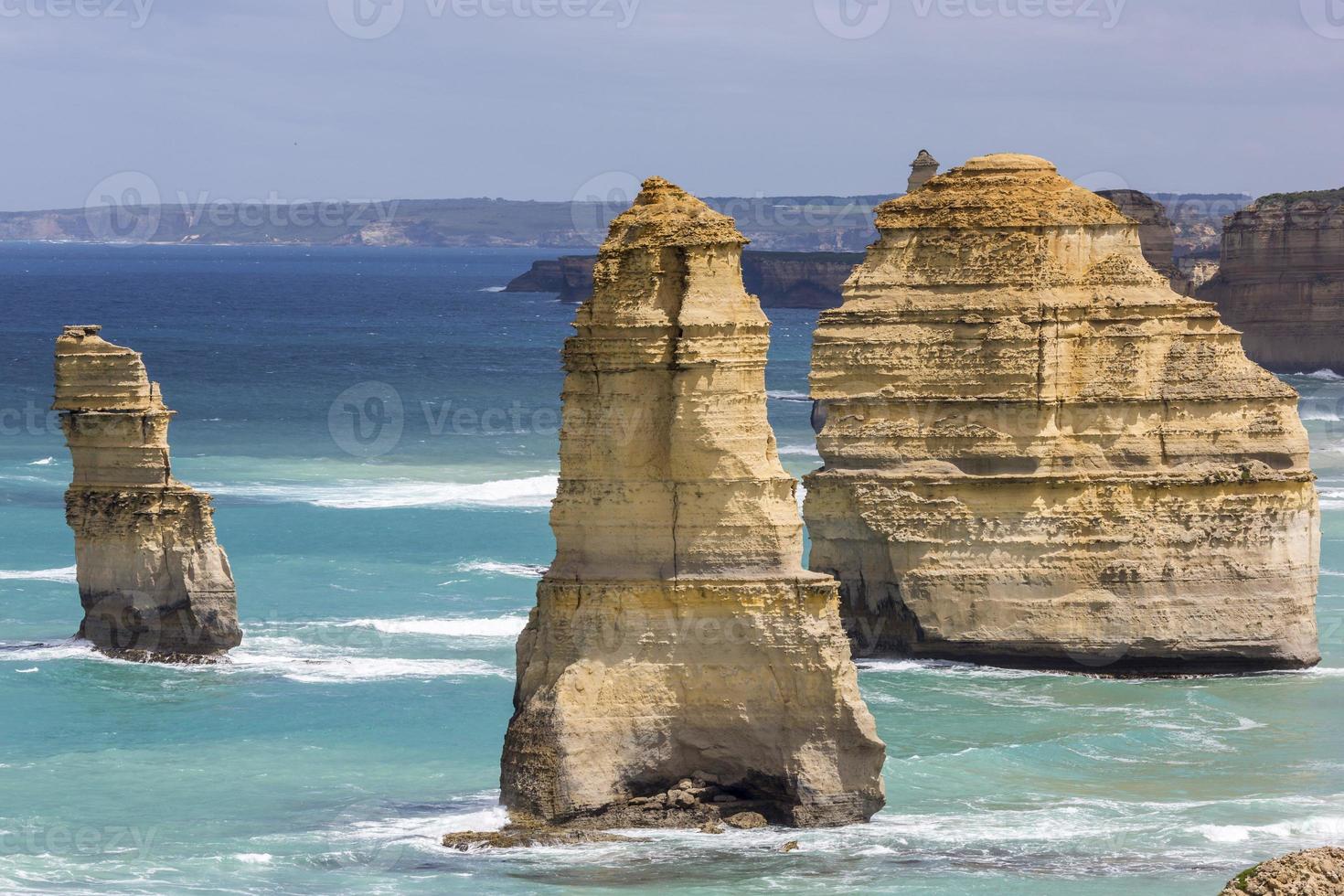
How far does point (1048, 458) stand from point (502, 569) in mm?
15082

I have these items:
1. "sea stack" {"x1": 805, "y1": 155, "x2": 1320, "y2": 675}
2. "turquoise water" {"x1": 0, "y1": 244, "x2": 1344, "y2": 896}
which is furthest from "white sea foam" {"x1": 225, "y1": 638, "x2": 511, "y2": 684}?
"sea stack" {"x1": 805, "y1": 155, "x2": 1320, "y2": 675}

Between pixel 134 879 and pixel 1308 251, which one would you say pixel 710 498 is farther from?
pixel 1308 251

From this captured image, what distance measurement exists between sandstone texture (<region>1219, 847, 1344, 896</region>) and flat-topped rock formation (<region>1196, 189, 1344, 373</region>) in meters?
103

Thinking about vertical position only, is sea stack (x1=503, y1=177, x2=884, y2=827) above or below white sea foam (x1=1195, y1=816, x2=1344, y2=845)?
above

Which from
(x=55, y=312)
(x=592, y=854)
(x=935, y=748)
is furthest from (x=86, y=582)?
(x=55, y=312)

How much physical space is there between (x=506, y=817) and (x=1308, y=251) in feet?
313

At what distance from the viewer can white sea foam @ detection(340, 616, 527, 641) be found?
45.9 meters

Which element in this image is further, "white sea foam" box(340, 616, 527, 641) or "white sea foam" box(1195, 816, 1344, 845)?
"white sea foam" box(340, 616, 527, 641)

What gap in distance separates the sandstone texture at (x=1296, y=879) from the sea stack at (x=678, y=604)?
440 inches

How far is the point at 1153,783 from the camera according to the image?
34750 millimetres

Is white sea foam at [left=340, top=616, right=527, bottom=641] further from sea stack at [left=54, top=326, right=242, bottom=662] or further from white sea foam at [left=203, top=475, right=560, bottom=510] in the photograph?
white sea foam at [left=203, top=475, right=560, bottom=510]

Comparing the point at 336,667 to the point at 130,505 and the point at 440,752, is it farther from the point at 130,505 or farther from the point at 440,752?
the point at 440,752

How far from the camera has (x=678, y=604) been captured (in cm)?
2912

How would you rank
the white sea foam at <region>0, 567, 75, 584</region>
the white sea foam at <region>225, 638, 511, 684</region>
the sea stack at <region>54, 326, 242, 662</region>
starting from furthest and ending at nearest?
the white sea foam at <region>0, 567, 75, 584</region> < the sea stack at <region>54, 326, 242, 662</region> < the white sea foam at <region>225, 638, 511, 684</region>
